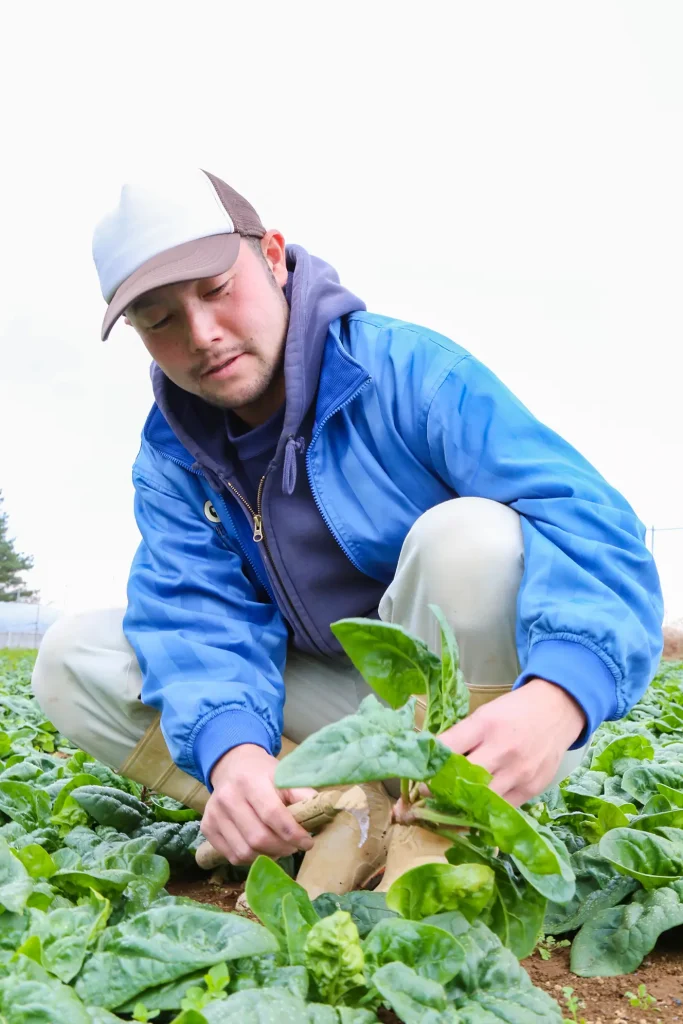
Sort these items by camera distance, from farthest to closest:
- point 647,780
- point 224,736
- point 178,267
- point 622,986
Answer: point 647,780 → point 178,267 → point 224,736 → point 622,986

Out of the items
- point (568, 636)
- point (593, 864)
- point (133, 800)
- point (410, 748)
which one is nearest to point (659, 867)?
point (593, 864)

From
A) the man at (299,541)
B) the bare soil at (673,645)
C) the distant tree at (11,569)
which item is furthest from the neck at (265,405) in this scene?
the distant tree at (11,569)

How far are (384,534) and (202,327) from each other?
2.38 ft

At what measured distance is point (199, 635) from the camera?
263cm

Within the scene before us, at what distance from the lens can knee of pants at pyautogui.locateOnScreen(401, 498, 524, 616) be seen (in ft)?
6.96

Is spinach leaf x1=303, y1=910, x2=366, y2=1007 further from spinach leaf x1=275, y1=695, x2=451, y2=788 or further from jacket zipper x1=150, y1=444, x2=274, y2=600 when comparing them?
jacket zipper x1=150, y1=444, x2=274, y2=600

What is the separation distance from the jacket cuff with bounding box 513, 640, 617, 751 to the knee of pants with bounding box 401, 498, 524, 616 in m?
0.27

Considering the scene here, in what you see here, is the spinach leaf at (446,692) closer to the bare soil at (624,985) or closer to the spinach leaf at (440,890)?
the spinach leaf at (440,890)

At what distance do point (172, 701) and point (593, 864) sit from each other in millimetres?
1119

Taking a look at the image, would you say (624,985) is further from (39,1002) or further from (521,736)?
(39,1002)

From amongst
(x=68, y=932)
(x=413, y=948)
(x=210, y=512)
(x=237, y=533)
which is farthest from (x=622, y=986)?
(x=210, y=512)

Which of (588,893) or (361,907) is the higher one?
(361,907)

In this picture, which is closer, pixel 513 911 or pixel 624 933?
pixel 513 911

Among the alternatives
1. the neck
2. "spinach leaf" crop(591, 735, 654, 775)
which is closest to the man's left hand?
the neck
